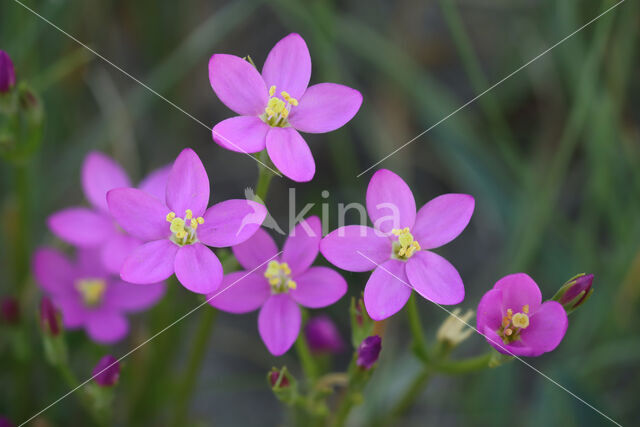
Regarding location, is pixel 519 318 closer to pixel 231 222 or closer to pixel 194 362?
pixel 231 222

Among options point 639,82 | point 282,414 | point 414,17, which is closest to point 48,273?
point 282,414

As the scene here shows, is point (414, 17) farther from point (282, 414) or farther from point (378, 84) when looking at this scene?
point (282, 414)

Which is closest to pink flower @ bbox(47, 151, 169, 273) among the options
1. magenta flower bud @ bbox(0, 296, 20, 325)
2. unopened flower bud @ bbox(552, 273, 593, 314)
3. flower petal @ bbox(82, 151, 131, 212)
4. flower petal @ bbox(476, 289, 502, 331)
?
flower petal @ bbox(82, 151, 131, 212)

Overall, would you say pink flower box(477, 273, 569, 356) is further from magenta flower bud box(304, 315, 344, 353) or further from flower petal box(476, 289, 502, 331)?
magenta flower bud box(304, 315, 344, 353)

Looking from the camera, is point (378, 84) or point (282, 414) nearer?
point (282, 414)

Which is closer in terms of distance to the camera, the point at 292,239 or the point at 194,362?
the point at 292,239

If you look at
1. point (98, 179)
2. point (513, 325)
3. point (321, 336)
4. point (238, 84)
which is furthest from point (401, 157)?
point (513, 325)
